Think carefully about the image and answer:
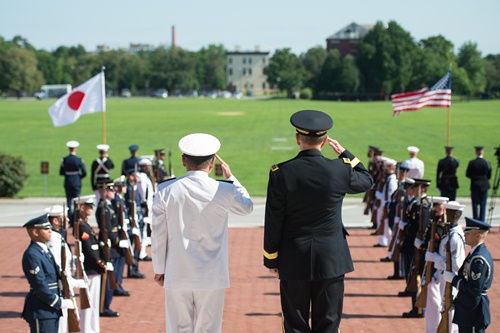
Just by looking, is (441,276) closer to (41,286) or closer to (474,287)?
(474,287)

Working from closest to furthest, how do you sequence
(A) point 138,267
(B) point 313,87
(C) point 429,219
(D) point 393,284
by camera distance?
(C) point 429,219 < (D) point 393,284 < (A) point 138,267 < (B) point 313,87

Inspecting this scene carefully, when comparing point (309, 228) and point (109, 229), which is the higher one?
point (309, 228)

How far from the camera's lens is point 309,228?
16.3ft

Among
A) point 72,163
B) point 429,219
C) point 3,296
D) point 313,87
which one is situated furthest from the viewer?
point 313,87

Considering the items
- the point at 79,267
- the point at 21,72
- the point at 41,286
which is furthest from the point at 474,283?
the point at 21,72

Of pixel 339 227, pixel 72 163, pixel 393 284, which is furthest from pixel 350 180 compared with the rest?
pixel 72 163

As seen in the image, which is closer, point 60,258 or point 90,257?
point 60,258

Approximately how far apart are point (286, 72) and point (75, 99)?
13454 centimetres

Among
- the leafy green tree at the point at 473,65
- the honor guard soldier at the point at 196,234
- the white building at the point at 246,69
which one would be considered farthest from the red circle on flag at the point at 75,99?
the white building at the point at 246,69

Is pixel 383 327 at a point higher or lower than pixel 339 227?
lower

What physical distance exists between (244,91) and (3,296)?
7113 inches

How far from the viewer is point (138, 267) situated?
13047 mm

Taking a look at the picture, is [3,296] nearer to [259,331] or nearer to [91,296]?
[91,296]

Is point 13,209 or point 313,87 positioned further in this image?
point 313,87
